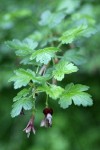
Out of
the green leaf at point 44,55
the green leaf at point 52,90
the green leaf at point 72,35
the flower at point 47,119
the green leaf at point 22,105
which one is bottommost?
the flower at point 47,119

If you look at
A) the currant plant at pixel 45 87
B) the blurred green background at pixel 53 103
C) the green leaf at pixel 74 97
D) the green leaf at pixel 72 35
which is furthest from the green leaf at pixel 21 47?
the blurred green background at pixel 53 103

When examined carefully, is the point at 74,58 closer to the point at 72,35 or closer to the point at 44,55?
the point at 72,35

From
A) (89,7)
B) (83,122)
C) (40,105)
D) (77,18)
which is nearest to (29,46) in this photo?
(77,18)

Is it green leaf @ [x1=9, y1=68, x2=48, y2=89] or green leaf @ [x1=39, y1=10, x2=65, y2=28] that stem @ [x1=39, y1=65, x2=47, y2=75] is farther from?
green leaf @ [x1=39, y1=10, x2=65, y2=28]

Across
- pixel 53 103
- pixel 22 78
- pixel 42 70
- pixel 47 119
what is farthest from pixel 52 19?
pixel 53 103

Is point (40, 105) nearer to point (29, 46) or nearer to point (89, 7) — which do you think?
point (89, 7)

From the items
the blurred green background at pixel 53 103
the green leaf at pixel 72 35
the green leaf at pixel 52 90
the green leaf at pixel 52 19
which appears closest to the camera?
the green leaf at pixel 52 90

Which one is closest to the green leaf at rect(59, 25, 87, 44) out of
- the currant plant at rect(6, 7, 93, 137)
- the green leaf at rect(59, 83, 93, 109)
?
the currant plant at rect(6, 7, 93, 137)

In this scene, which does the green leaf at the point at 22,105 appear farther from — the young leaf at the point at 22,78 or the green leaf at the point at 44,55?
the green leaf at the point at 44,55

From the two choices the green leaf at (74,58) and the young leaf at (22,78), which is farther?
the green leaf at (74,58)
